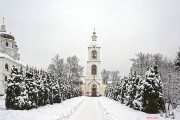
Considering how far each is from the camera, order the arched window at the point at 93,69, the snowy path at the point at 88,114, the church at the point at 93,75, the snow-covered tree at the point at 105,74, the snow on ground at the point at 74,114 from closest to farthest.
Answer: the snow on ground at the point at 74,114, the snowy path at the point at 88,114, the church at the point at 93,75, the arched window at the point at 93,69, the snow-covered tree at the point at 105,74

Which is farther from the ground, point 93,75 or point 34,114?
point 93,75

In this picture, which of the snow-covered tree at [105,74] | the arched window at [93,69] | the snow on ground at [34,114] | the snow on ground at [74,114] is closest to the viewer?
the snow on ground at [34,114]

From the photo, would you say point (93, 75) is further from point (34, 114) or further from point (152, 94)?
point (34, 114)

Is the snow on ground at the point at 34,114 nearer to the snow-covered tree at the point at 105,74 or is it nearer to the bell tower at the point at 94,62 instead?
the bell tower at the point at 94,62

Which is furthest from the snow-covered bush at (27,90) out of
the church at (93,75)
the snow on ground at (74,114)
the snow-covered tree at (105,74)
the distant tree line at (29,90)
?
the snow-covered tree at (105,74)

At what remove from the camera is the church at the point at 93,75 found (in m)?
77.1

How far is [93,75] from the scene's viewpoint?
7900 centimetres

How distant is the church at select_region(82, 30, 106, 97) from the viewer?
77062 mm

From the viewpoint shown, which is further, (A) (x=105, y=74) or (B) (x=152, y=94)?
(A) (x=105, y=74)

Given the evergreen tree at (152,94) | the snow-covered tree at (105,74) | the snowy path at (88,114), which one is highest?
the snow-covered tree at (105,74)

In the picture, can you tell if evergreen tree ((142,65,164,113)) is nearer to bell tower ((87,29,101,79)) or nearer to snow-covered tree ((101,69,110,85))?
bell tower ((87,29,101,79))

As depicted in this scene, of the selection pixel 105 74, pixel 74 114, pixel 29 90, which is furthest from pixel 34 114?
pixel 105 74

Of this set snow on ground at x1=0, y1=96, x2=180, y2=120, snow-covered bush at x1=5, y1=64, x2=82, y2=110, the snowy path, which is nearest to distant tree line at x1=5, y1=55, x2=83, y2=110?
snow-covered bush at x1=5, y1=64, x2=82, y2=110

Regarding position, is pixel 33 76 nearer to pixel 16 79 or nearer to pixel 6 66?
pixel 16 79
